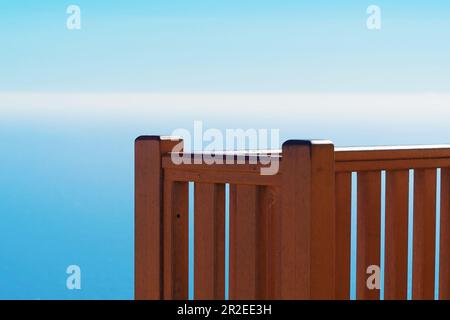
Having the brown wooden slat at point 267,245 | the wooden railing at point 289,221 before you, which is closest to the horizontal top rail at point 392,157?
the wooden railing at point 289,221

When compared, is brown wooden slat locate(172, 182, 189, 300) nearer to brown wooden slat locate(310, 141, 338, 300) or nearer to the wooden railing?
the wooden railing

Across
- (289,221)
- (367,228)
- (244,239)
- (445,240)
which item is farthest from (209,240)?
(445,240)

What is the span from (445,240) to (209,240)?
92cm

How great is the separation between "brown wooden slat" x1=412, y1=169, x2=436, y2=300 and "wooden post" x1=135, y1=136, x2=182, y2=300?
0.83 meters

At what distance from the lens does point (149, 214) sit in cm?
262

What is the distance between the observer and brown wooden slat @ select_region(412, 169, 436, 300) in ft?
9.23

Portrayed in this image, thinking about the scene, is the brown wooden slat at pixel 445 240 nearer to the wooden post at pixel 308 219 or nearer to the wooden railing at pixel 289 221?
the wooden railing at pixel 289 221

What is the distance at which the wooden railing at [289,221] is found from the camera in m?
2.21

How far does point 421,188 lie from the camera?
2807 millimetres

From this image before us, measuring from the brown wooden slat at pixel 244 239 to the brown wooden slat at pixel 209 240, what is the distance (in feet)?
0.16

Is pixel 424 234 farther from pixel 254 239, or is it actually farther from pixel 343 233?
pixel 254 239

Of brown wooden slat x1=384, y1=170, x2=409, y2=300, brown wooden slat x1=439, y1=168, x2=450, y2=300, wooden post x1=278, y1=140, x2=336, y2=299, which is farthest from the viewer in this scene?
brown wooden slat x1=439, y1=168, x2=450, y2=300

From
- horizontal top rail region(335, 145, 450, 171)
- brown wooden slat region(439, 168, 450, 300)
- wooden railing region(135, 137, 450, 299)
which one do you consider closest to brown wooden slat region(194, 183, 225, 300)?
wooden railing region(135, 137, 450, 299)
